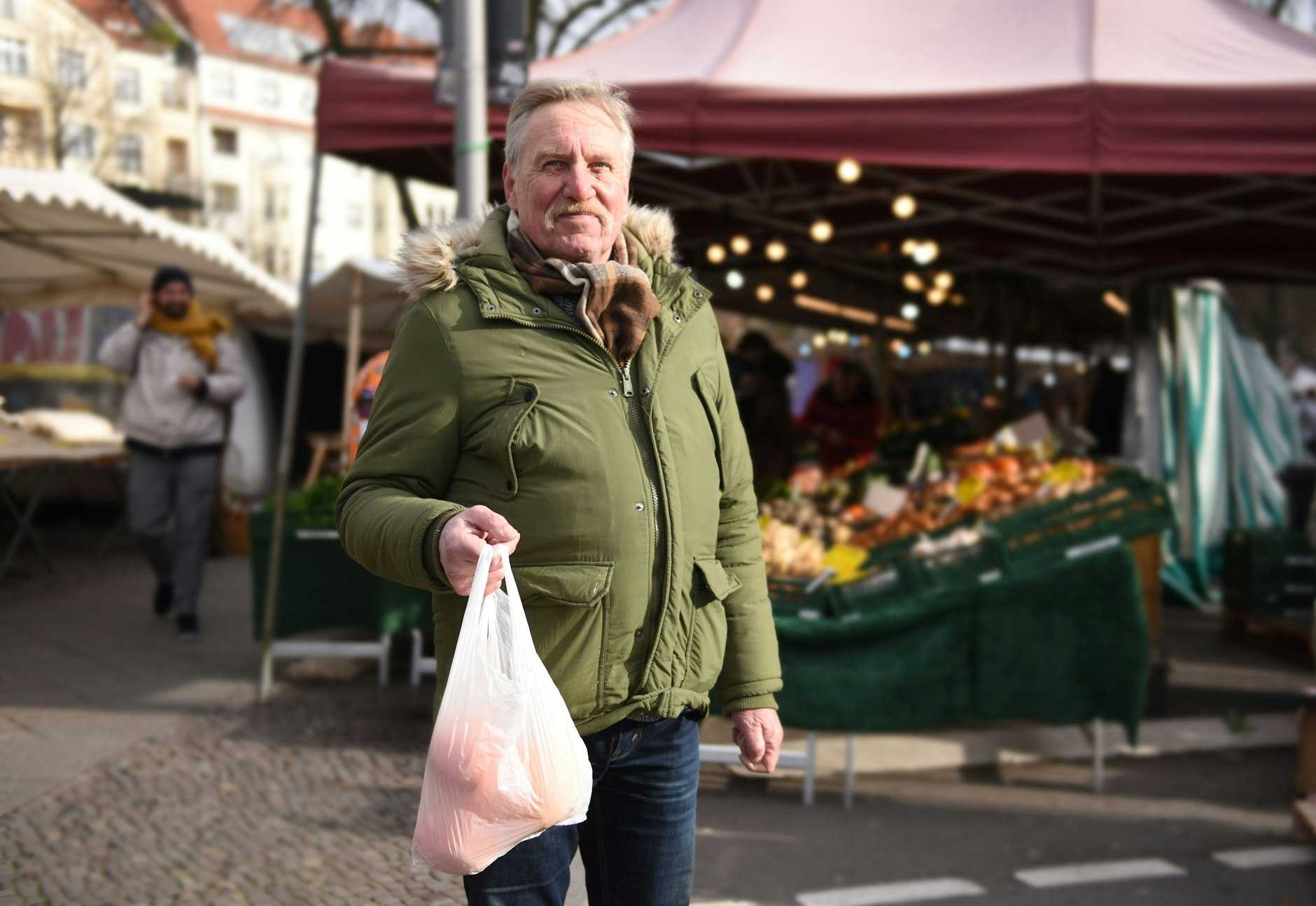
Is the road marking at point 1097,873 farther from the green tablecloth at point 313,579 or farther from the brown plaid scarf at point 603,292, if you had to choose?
the green tablecloth at point 313,579

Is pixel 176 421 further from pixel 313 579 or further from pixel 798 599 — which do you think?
pixel 798 599

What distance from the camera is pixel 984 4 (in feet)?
19.1

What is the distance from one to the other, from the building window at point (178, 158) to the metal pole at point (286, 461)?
6.40 meters

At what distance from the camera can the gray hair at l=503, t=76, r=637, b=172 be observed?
6.30 ft

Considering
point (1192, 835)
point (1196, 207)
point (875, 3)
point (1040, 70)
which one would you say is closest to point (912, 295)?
point (1196, 207)

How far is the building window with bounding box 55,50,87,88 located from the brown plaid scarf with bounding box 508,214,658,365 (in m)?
2.89

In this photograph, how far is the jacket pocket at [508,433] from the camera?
178 centimetres

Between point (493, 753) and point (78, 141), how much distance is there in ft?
11.8

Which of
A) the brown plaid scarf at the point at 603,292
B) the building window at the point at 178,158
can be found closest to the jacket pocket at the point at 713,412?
the brown plaid scarf at the point at 603,292

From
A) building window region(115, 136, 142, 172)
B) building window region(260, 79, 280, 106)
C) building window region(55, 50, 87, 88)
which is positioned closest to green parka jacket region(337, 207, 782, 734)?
building window region(55, 50, 87, 88)

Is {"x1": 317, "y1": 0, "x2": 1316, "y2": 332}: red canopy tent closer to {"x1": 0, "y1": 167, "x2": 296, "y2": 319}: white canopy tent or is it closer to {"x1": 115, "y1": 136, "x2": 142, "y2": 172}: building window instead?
{"x1": 0, "y1": 167, "x2": 296, "y2": 319}: white canopy tent

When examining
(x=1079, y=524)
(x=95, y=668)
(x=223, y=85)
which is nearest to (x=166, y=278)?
(x=95, y=668)

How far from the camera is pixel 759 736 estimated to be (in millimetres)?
2109

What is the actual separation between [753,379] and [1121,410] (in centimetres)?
424
